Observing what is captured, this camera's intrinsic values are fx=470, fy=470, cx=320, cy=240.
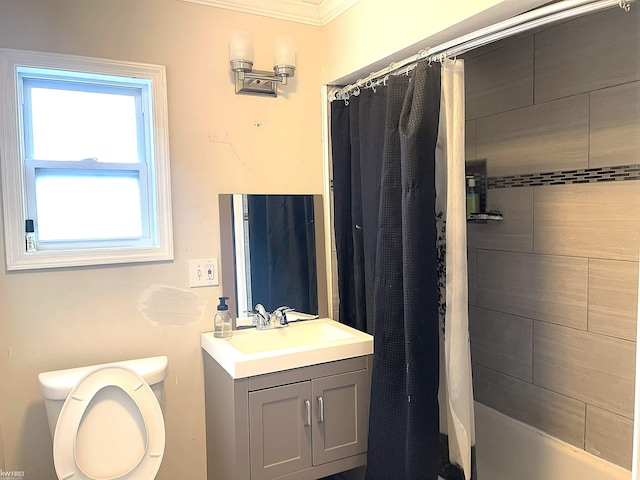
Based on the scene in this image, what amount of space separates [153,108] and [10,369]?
125 cm

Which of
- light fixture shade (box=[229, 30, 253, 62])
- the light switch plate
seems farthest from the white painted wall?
the light switch plate

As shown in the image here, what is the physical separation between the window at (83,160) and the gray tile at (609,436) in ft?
6.78

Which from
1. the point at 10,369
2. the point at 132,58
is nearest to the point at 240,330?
the point at 10,369

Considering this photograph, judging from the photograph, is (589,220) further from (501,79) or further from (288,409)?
(288,409)

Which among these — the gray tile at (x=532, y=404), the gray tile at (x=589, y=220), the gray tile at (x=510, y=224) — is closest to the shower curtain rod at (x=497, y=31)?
the gray tile at (x=589, y=220)

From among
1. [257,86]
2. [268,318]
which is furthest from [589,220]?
[257,86]

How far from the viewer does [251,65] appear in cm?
222

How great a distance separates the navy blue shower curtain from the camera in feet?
5.80

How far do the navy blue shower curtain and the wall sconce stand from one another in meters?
0.49

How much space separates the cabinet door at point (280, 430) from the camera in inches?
73.7

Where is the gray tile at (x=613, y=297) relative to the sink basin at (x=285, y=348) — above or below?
above

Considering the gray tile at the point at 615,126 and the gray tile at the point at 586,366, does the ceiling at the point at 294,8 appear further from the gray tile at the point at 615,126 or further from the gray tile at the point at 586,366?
the gray tile at the point at 586,366

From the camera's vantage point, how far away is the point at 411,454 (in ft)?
5.89

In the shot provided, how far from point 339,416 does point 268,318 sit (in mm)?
576
